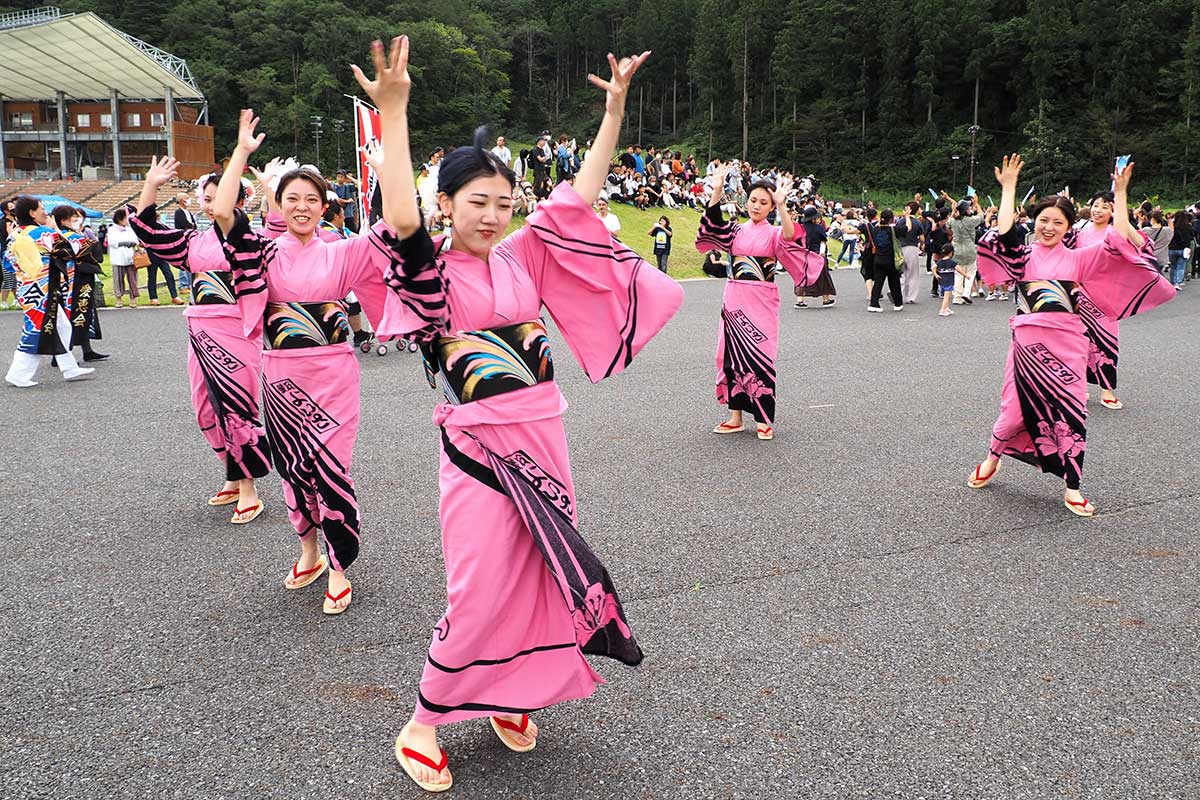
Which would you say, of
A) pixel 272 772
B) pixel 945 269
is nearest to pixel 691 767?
pixel 272 772

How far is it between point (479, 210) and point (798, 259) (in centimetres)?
496

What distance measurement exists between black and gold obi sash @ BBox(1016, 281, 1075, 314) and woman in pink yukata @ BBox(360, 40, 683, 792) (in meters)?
3.62

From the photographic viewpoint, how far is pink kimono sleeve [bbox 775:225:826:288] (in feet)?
22.7

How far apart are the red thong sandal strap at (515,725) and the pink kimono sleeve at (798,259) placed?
4886mm

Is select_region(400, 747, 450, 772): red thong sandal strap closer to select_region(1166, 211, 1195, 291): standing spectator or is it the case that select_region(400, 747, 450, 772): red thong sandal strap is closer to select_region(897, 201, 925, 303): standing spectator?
select_region(897, 201, 925, 303): standing spectator

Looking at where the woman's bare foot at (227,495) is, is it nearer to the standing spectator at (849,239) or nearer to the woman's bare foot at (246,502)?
the woman's bare foot at (246,502)

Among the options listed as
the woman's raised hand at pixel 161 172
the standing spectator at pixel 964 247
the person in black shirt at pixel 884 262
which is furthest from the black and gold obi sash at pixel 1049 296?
the standing spectator at pixel 964 247

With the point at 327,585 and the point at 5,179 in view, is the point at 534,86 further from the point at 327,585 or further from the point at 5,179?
the point at 327,585

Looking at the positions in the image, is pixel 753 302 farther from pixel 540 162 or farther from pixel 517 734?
pixel 540 162

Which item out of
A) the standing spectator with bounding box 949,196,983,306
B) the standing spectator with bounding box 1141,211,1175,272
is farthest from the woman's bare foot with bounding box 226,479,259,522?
the standing spectator with bounding box 1141,211,1175,272

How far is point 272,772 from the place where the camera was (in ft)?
8.89

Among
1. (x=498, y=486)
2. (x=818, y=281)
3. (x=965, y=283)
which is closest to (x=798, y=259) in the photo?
(x=498, y=486)

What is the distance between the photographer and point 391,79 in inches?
86.7

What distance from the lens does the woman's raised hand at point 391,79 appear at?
7.11ft
